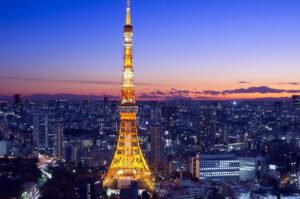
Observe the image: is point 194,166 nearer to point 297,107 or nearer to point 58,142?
point 58,142

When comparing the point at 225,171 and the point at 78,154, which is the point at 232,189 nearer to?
the point at 225,171

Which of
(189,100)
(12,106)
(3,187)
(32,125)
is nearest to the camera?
(3,187)

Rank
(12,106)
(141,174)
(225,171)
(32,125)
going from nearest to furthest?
(141,174), (225,171), (32,125), (12,106)

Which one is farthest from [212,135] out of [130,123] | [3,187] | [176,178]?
[3,187]

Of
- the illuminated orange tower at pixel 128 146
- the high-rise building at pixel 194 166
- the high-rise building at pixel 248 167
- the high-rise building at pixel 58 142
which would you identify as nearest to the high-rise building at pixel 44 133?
the high-rise building at pixel 58 142

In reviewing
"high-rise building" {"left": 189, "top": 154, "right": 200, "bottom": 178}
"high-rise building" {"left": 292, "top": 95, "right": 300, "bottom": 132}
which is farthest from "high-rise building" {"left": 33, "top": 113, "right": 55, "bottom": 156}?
"high-rise building" {"left": 292, "top": 95, "right": 300, "bottom": 132}

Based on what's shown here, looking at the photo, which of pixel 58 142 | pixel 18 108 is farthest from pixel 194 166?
pixel 18 108

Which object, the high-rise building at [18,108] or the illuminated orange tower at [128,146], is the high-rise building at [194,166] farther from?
the high-rise building at [18,108]
